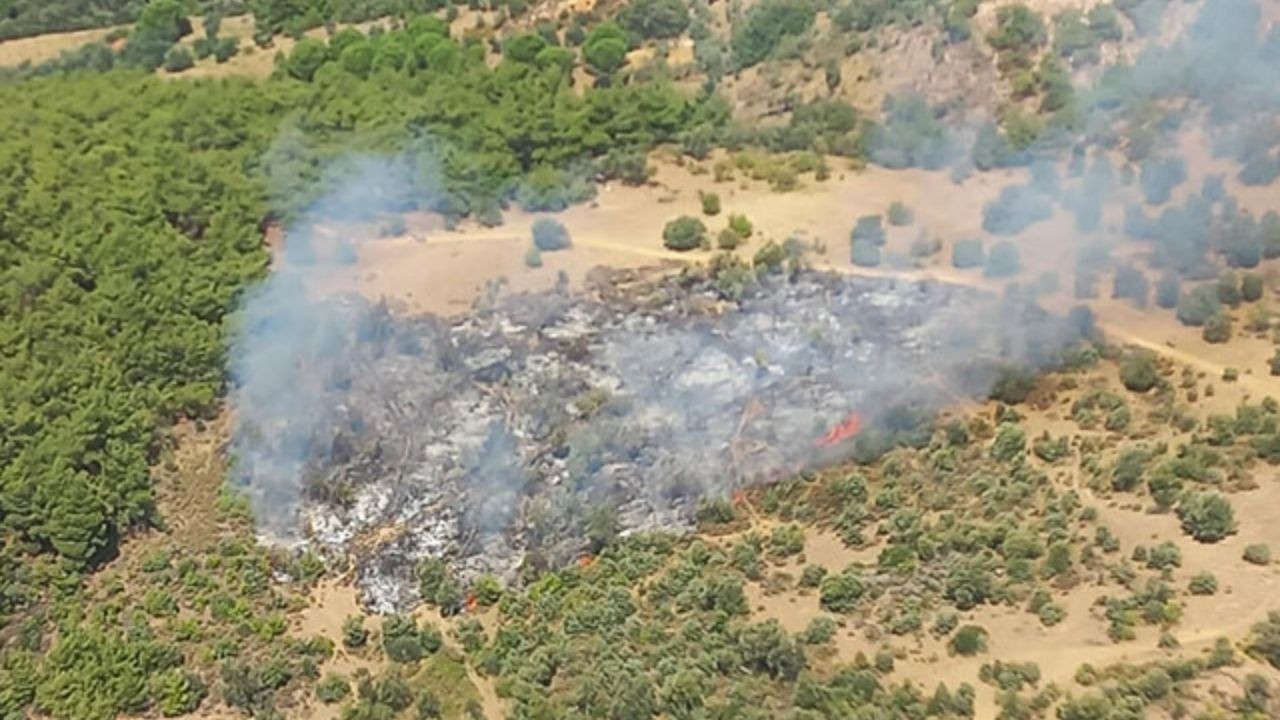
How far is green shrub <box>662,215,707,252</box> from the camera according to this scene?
3231 cm

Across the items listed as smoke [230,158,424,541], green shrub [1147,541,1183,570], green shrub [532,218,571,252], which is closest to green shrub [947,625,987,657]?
green shrub [1147,541,1183,570]

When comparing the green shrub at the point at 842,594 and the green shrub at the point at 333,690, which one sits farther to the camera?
the green shrub at the point at 333,690

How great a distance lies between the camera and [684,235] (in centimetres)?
3231

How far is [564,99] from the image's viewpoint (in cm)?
3791

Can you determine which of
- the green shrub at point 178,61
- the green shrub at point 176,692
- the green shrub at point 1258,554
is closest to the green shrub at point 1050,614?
the green shrub at point 1258,554

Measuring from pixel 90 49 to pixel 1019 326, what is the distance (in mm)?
34489

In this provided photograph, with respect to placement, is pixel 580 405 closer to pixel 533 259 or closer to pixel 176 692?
pixel 533 259

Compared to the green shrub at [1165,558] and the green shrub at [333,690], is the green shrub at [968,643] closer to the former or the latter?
the green shrub at [1165,558]

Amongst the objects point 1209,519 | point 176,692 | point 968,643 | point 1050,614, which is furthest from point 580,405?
point 1209,519

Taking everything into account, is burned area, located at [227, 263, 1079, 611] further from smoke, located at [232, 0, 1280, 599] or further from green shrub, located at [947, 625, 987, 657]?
green shrub, located at [947, 625, 987, 657]

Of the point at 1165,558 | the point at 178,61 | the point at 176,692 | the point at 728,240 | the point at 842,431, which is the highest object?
the point at 728,240

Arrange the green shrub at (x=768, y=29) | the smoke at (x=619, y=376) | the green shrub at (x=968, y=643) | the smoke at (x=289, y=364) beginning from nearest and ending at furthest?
the green shrub at (x=968, y=643) < the smoke at (x=619, y=376) < the smoke at (x=289, y=364) < the green shrub at (x=768, y=29)

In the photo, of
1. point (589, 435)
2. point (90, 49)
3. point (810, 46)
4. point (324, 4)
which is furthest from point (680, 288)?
point (90, 49)

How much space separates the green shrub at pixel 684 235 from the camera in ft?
106
